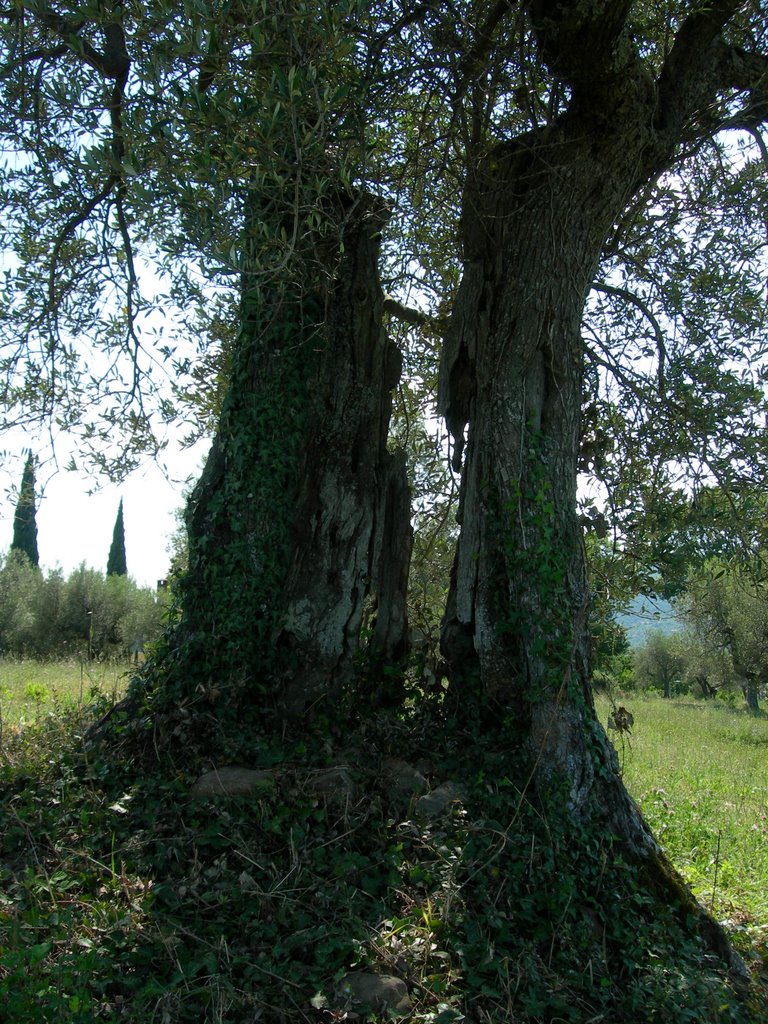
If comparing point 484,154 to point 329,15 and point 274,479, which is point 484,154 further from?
point 274,479

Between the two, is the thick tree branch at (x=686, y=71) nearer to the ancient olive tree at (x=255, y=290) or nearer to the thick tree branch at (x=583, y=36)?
→ the thick tree branch at (x=583, y=36)

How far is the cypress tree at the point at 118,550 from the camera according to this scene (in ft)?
110

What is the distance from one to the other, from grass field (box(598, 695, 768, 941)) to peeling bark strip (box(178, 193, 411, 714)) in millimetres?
2416

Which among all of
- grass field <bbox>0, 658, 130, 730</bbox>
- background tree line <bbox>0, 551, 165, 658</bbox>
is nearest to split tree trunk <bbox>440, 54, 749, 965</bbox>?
grass field <bbox>0, 658, 130, 730</bbox>

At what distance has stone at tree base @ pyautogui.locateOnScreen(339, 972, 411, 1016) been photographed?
3.35 metres

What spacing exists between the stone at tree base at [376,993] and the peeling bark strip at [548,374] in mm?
1549

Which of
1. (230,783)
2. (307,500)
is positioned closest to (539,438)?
(307,500)

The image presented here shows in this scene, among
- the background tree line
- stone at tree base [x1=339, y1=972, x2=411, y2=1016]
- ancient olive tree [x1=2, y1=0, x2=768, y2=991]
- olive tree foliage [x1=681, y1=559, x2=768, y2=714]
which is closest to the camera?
stone at tree base [x1=339, y1=972, x2=411, y2=1016]

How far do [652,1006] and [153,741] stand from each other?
3169 millimetres

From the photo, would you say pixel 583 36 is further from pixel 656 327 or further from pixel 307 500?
pixel 307 500

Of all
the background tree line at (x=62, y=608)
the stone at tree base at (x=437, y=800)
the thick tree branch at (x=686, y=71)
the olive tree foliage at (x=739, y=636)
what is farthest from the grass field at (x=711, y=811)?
the background tree line at (x=62, y=608)

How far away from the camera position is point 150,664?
17.4 ft

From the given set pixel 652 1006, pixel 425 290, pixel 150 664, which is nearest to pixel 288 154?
pixel 425 290

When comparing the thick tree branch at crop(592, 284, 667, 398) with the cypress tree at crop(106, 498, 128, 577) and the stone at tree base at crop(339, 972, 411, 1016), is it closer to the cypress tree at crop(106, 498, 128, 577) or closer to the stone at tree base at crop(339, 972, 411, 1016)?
the stone at tree base at crop(339, 972, 411, 1016)
